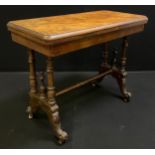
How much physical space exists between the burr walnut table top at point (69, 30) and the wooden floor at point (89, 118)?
67 centimetres

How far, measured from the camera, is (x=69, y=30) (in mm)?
1504

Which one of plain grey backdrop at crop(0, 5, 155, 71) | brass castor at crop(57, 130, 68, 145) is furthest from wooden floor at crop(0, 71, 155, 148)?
plain grey backdrop at crop(0, 5, 155, 71)

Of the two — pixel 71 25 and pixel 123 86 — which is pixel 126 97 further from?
pixel 71 25

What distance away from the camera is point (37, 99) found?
185cm

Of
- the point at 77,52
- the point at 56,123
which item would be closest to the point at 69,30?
the point at 56,123

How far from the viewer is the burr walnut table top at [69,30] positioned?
56.5 inches

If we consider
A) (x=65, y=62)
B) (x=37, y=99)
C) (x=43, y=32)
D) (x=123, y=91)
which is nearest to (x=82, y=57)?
(x=65, y=62)

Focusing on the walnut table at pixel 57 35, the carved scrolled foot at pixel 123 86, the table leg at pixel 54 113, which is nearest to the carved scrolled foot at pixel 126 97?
the carved scrolled foot at pixel 123 86

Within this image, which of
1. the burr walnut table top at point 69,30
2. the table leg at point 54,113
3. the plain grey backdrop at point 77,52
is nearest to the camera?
the burr walnut table top at point 69,30

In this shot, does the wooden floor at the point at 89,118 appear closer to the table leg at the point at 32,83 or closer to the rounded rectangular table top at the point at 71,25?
the table leg at the point at 32,83

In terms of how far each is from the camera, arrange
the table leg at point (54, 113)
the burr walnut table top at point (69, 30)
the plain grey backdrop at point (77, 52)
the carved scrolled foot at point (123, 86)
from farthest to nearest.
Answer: the plain grey backdrop at point (77, 52) < the carved scrolled foot at point (123, 86) < the table leg at point (54, 113) < the burr walnut table top at point (69, 30)

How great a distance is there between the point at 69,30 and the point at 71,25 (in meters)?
0.15

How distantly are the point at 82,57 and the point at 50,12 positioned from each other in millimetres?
611

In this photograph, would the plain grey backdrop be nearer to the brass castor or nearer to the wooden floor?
the wooden floor
